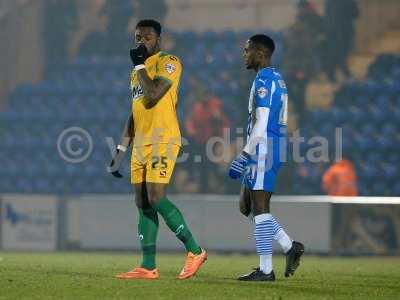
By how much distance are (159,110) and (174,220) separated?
0.80 metres

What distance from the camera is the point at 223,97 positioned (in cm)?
1897

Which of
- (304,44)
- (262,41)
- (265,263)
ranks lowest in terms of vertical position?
(265,263)

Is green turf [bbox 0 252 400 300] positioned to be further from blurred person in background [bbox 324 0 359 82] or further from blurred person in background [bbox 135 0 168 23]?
blurred person in background [bbox 135 0 168 23]

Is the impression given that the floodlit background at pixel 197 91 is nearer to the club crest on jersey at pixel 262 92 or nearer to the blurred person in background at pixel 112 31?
the blurred person in background at pixel 112 31

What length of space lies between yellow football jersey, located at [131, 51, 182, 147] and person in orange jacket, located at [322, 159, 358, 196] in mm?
9212

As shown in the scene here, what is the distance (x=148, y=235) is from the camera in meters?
7.50

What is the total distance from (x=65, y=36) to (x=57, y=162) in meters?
2.93

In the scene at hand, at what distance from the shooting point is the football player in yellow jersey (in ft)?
24.0

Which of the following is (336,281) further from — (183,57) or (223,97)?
(183,57)

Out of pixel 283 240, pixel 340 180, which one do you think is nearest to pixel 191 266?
pixel 283 240

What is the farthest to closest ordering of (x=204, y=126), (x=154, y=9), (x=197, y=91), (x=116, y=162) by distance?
(x=154, y=9) < (x=197, y=91) < (x=204, y=126) < (x=116, y=162)

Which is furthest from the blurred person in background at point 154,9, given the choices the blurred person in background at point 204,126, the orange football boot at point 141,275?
the orange football boot at point 141,275

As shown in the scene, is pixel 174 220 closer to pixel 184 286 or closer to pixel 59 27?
pixel 184 286

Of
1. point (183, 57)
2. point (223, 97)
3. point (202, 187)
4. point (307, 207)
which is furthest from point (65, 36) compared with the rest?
point (307, 207)
